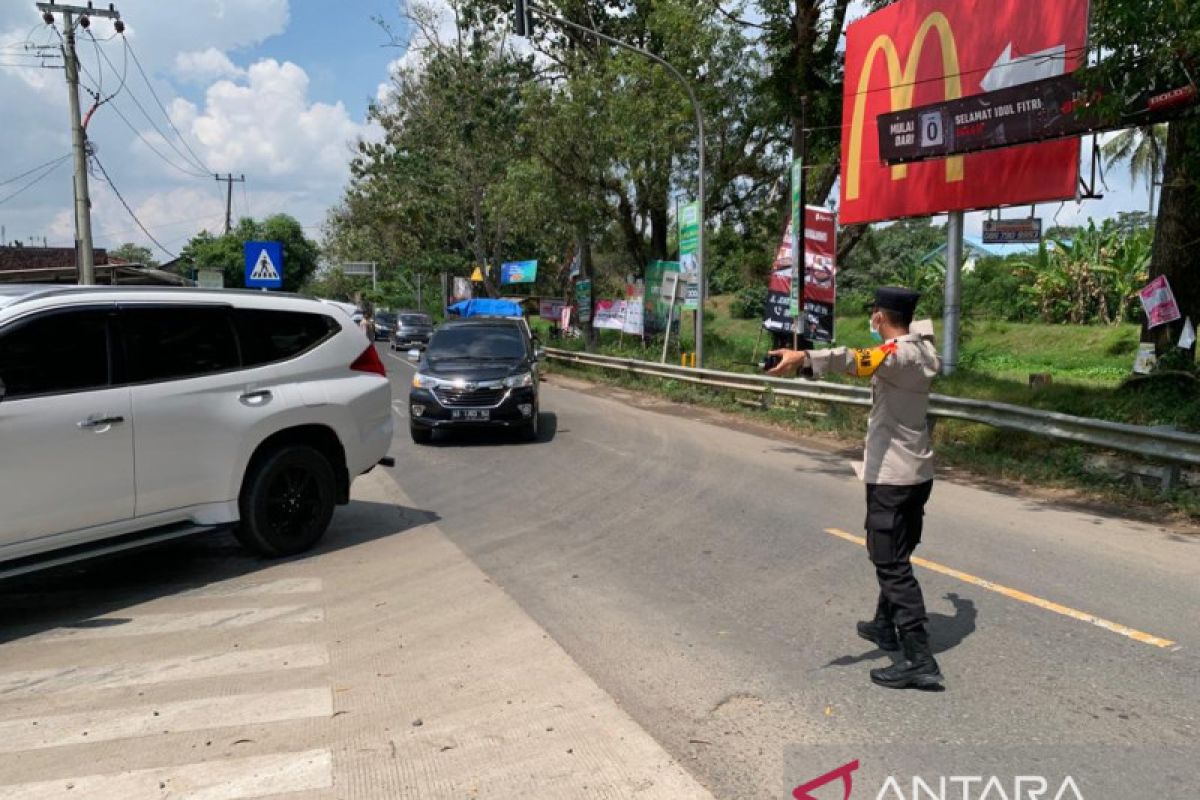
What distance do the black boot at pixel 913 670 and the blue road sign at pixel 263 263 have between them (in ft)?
48.3

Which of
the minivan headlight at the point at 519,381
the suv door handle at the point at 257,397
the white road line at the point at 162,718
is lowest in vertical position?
the white road line at the point at 162,718

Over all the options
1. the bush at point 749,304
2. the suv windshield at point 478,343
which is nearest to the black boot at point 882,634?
the suv windshield at point 478,343

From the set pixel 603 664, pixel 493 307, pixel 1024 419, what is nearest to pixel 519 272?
pixel 493 307

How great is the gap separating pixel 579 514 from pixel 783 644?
356 cm

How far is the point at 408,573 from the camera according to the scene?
631 cm

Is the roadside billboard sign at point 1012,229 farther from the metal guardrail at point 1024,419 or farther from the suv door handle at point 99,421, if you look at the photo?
the suv door handle at point 99,421

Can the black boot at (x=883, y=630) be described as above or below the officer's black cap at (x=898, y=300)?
below

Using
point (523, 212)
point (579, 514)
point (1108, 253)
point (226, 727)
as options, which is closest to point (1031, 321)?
point (1108, 253)

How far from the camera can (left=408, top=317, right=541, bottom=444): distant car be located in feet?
40.5

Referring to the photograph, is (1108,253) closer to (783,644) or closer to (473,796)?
(783,644)

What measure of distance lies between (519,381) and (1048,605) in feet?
27.3

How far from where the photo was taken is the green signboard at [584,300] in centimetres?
2920

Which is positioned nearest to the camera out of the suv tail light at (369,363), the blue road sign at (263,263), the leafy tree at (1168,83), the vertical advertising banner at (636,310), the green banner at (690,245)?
the suv tail light at (369,363)

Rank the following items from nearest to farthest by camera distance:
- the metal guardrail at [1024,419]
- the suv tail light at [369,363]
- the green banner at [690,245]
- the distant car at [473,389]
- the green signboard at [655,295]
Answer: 1. the suv tail light at [369,363]
2. the metal guardrail at [1024,419]
3. the distant car at [473,389]
4. the green banner at [690,245]
5. the green signboard at [655,295]
